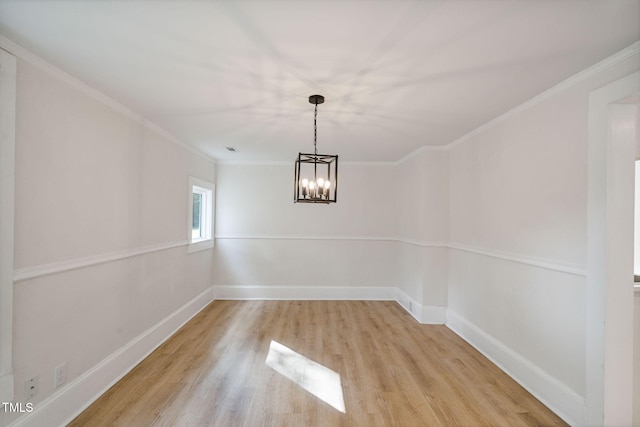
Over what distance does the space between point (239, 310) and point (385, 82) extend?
3882 millimetres

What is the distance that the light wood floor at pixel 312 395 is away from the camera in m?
2.22

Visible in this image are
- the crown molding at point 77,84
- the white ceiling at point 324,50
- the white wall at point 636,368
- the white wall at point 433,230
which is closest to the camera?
the white ceiling at point 324,50

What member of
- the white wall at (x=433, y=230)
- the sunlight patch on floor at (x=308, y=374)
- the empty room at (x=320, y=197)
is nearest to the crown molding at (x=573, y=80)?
the empty room at (x=320, y=197)

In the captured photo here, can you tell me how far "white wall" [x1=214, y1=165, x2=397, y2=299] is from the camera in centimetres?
542

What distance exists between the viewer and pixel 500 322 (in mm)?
3084

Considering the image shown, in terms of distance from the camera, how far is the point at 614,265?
1.97 m

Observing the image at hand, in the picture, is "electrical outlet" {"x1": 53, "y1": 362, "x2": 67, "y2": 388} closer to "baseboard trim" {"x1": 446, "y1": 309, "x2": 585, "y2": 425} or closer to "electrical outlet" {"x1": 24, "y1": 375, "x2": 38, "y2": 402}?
"electrical outlet" {"x1": 24, "y1": 375, "x2": 38, "y2": 402}

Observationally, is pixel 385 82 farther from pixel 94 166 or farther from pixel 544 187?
pixel 94 166

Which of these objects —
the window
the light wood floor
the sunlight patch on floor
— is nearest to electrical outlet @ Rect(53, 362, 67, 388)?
the light wood floor

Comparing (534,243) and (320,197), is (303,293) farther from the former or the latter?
(534,243)

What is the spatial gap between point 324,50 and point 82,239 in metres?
2.23

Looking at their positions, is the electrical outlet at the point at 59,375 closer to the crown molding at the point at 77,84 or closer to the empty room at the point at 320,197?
the empty room at the point at 320,197

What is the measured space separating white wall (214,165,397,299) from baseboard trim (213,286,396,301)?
0.06ft

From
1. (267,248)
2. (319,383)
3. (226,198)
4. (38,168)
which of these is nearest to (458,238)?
(319,383)
